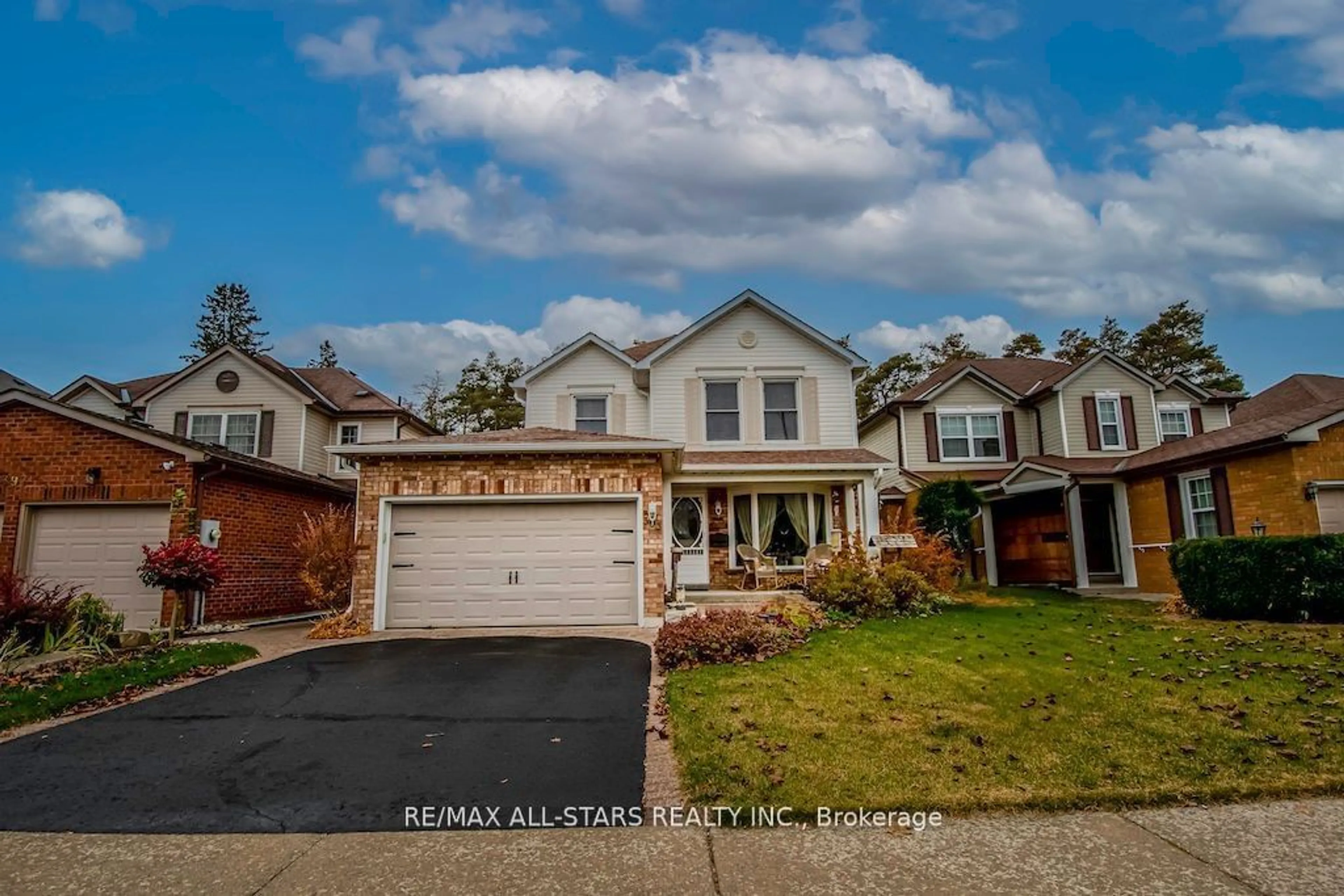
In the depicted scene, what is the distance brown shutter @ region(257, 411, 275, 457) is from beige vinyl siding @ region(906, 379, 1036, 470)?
18.8m

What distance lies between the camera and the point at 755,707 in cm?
621

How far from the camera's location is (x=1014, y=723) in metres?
5.61

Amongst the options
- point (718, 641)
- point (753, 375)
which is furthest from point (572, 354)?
point (718, 641)

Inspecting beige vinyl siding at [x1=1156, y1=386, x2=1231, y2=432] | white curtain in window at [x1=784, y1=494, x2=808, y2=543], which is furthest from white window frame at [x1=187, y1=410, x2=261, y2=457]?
beige vinyl siding at [x1=1156, y1=386, x2=1231, y2=432]

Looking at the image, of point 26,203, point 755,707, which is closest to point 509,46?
point 755,707

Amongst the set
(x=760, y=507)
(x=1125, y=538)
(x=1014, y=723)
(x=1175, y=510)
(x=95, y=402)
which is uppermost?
(x=95, y=402)

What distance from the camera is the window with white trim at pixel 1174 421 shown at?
2083cm

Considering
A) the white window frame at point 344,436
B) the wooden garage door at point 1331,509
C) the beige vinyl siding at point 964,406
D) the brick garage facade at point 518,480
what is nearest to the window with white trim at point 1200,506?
the wooden garage door at point 1331,509

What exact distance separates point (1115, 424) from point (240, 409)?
25.7 meters

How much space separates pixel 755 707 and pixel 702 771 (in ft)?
5.09

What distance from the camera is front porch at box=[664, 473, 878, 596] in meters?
16.5

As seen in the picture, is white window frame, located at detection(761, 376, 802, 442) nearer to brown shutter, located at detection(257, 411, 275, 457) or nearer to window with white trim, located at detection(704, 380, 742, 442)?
window with white trim, located at detection(704, 380, 742, 442)

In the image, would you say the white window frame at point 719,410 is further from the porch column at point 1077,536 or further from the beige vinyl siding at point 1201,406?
the beige vinyl siding at point 1201,406

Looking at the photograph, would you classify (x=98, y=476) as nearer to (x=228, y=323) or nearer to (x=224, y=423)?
(x=224, y=423)
